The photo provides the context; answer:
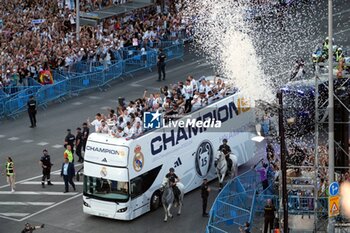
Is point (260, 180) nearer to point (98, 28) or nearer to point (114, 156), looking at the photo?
point (114, 156)

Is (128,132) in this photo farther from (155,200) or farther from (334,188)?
(334,188)

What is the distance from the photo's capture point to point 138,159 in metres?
35.9

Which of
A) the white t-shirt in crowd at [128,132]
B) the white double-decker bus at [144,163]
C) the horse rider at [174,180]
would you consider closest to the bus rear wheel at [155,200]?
the white double-decker bus at [144,163]

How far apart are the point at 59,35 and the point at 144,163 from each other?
2074 centimetres

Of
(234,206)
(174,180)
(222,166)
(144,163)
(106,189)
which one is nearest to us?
(234,206)

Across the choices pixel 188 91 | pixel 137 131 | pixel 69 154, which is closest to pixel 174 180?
pixel 137 131

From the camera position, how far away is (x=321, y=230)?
33.7 meters

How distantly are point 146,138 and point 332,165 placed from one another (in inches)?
306

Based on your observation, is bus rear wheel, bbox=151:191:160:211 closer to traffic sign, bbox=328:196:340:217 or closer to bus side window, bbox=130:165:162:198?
bus side window, bbox=130:165:162:198

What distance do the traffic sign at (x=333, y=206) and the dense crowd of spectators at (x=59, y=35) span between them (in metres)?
22.3

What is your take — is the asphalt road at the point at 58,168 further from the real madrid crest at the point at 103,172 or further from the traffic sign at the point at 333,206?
the traffic sign at the point at 333,206

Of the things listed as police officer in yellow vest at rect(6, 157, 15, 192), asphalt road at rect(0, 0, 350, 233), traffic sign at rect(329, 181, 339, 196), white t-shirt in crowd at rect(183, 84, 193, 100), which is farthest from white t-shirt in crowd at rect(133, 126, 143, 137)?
traffic sign at rect(329, 181, 339, 196)

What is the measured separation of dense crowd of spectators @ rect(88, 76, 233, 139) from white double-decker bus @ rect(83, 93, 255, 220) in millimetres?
395

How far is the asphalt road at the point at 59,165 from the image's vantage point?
36.2m
